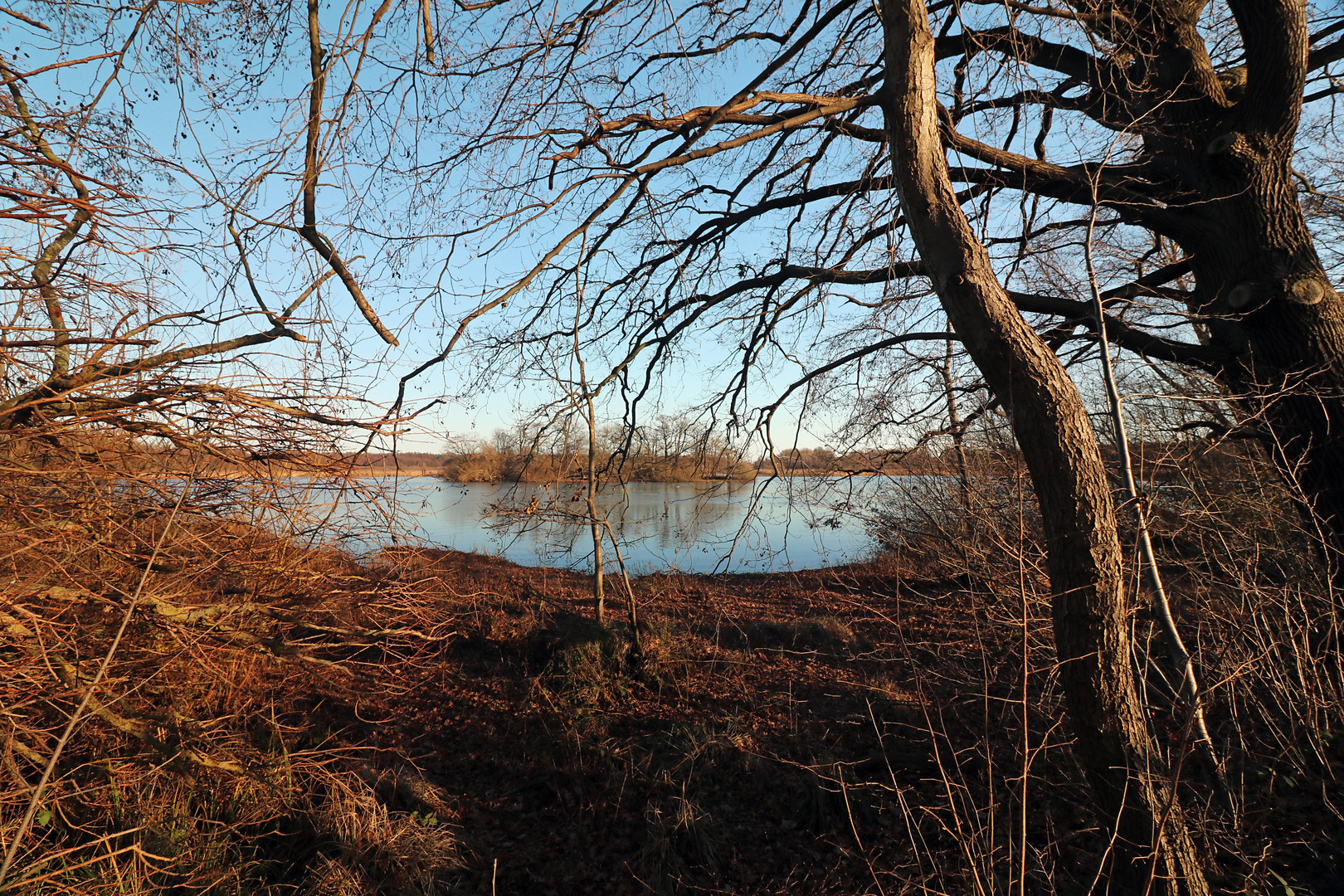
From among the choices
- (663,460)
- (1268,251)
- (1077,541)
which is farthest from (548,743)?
(1268,251)

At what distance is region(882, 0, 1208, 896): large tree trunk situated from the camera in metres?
2.71

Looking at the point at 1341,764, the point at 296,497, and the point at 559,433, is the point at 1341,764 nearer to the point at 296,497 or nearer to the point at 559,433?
the point at 559,433

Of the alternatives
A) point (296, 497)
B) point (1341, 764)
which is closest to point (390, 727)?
point (296, 497)

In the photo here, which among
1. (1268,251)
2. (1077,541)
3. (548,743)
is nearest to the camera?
(1077,541)

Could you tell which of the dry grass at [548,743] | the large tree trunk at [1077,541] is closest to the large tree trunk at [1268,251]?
the dry grass at [548,743]

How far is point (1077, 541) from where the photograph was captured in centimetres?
283

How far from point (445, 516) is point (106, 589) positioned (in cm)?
2195

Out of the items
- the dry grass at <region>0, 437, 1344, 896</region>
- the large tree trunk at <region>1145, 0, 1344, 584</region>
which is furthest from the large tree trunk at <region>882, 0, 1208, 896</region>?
the large tree trunk at <region>1145, 0, 1344, 584</region>

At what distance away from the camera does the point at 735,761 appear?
218 inches

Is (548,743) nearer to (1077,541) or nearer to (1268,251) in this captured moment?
(1077,541)

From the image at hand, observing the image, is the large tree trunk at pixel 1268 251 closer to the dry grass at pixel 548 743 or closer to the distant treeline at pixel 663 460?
the dry grass at pixel 548 743

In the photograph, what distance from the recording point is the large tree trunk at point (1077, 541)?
2707mm

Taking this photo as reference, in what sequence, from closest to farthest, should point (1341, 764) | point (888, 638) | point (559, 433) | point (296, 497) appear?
point (1341, 764) → point (296, 497) → point (559, 433) → point (888, 638)

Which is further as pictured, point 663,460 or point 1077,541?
point 663,460
